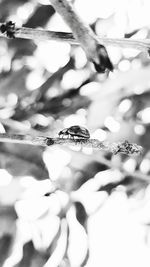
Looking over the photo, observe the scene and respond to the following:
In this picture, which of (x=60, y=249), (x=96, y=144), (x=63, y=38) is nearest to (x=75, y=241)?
(x=60, y=249)

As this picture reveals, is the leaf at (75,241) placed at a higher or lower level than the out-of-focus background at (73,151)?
lower

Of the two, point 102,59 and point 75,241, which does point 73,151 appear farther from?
point 102,59

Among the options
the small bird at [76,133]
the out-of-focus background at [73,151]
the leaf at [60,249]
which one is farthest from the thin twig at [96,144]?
the leaf at [60,249]

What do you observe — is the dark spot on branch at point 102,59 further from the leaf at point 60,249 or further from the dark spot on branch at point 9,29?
the leaf at point 60,249

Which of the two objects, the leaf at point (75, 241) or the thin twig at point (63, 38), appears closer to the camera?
the thin twig at point (63, 38)

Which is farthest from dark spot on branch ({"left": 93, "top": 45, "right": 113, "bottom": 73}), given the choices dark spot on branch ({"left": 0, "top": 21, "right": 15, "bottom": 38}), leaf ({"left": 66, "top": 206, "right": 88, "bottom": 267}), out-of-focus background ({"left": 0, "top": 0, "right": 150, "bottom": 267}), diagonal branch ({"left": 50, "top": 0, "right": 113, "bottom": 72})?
leaf ({"left": 66, "top": 206, "right": 88, "bottom": 267})

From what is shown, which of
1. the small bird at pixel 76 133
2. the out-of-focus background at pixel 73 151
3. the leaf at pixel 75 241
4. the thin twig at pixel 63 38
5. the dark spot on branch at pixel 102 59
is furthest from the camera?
the leaf at pixel 75 241

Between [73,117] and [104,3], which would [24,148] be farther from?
[104,3]

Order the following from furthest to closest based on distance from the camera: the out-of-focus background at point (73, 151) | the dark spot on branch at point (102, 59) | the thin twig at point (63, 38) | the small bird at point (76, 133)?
the out-of-focus background at point (73, 151) → the small bird at point (76, 133) → the thin twig at point (63, 38) → the dark spot on branch at point (102, 59)

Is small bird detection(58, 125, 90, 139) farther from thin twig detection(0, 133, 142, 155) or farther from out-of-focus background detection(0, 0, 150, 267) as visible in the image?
out-of-focus background detection(0, 0, 150, 267)
